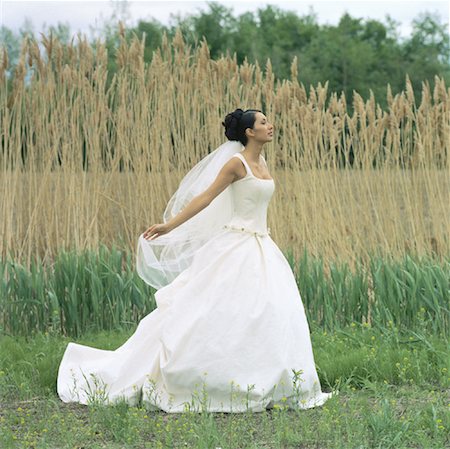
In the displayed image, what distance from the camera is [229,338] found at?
3.93 meters

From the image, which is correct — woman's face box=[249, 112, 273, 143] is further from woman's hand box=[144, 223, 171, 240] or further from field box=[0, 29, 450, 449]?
field box=[0, 29, 450, 449]

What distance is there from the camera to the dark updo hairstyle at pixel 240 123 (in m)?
4.27

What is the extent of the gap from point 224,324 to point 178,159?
8.44 ft

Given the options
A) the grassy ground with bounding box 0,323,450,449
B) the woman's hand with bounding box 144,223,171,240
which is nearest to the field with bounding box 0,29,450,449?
the grassy ground with bounding box 0,323,450,449

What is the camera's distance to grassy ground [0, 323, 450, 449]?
3326mm

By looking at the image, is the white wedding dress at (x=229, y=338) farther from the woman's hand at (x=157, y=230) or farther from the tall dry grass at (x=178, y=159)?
the tall dry grass at (x=178, y=159)

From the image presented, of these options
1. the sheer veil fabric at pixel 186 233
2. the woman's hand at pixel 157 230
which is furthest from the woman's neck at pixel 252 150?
the woman's hand at pixel 157 230

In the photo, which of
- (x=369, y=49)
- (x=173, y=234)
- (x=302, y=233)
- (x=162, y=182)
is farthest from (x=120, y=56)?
(x=369, y=49)

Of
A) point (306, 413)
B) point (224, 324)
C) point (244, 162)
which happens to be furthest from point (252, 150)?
point (306, 413)

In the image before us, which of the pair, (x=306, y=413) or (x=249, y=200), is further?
(x=249, y=200)

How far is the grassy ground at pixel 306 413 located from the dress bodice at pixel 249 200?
2.81ft

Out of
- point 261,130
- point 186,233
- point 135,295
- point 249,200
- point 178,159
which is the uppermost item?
point 261,130

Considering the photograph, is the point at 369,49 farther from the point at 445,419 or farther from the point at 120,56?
the point at 445,419

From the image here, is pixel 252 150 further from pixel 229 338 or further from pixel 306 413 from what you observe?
pixel 306 413
